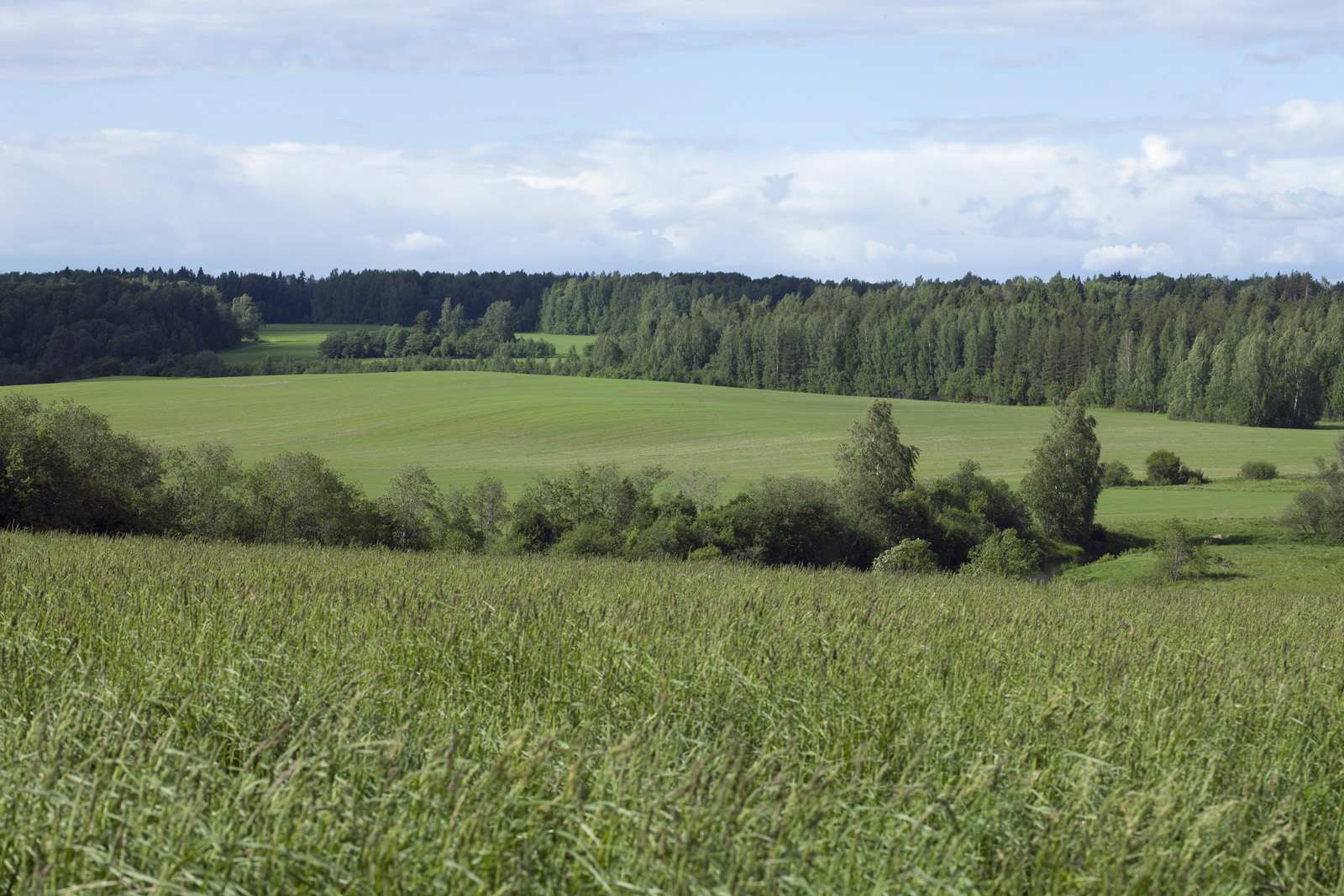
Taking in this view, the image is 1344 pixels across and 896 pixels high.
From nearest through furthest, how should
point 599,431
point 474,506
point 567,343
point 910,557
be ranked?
point 474,506 → point 910,557 → point 599,431 → point 567,343

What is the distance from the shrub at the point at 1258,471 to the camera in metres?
73.2

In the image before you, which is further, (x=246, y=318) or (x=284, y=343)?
(x=284, y=343)

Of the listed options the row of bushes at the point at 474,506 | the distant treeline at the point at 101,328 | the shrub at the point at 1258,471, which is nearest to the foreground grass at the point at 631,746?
the row of bushes at the point at 474,506

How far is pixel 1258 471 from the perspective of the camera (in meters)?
73.3

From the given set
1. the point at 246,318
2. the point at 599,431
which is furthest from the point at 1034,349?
the point at 246,318

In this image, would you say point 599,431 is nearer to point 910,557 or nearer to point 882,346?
point 910,557

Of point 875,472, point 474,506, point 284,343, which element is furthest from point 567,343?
point 474,506

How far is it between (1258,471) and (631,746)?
274 feet

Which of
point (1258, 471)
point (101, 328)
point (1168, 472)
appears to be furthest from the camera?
point (101, 328)

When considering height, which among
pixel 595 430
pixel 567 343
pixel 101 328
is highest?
pixel 567 343

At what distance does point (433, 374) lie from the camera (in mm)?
119438

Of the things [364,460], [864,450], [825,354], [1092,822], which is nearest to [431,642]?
[1092,822]

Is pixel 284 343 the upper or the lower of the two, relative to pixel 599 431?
upper

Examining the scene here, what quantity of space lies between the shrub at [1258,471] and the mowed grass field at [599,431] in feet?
4.35
